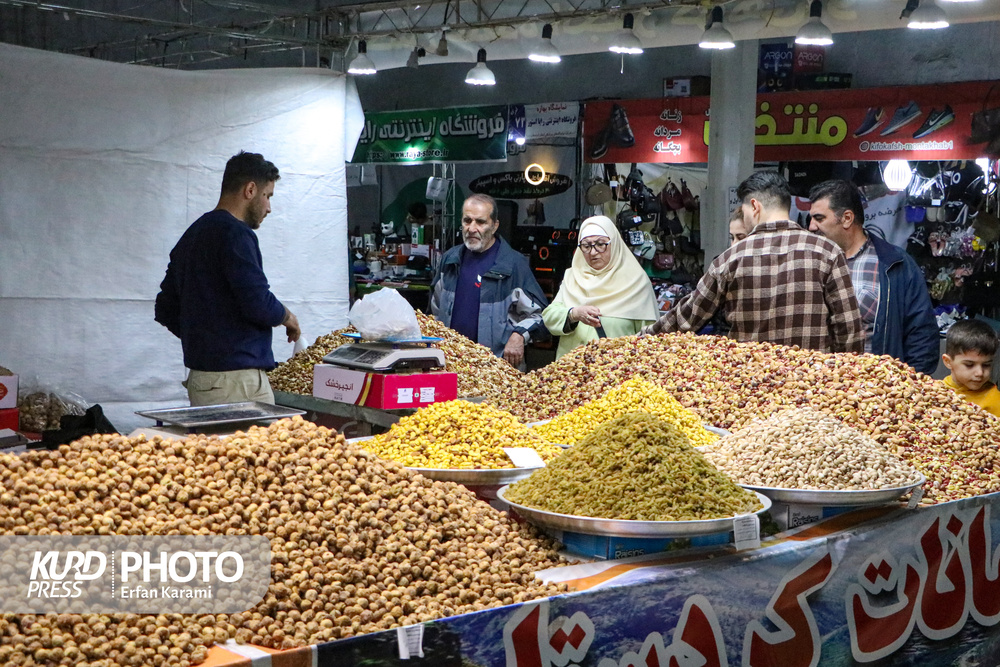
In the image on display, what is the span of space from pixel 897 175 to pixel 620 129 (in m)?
2.70

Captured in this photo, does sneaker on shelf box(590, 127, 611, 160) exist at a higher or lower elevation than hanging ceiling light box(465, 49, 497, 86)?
lower

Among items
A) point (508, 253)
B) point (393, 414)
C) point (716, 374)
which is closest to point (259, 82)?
point (508, 253)

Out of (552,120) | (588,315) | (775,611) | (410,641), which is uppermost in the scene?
(552,120)

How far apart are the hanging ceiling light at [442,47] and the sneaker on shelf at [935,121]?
3.57m

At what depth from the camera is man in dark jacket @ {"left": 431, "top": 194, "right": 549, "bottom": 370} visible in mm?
4871

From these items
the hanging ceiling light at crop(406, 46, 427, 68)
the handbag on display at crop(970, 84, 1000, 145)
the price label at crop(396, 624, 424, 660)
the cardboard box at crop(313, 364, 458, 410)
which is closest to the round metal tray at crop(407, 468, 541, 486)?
the price label at crop(396, 624, 424, 660)

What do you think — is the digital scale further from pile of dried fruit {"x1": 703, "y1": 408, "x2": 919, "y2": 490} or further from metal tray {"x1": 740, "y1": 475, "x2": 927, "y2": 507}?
metal tray {"x1": 740, "y1": 475, "x2": 927, "y2": 507}

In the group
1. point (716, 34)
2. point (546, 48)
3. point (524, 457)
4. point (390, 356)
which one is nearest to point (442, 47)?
point (546, 48)

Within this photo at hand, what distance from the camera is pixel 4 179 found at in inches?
214

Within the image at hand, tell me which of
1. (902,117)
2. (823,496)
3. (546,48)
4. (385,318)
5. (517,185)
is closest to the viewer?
(823,496)

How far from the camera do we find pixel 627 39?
630cm

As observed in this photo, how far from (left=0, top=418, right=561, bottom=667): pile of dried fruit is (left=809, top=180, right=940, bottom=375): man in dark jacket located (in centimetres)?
270

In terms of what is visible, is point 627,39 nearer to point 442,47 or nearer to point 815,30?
point 815,30

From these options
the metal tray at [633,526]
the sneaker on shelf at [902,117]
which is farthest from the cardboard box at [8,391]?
the sneaker on shelf at [902,117]
